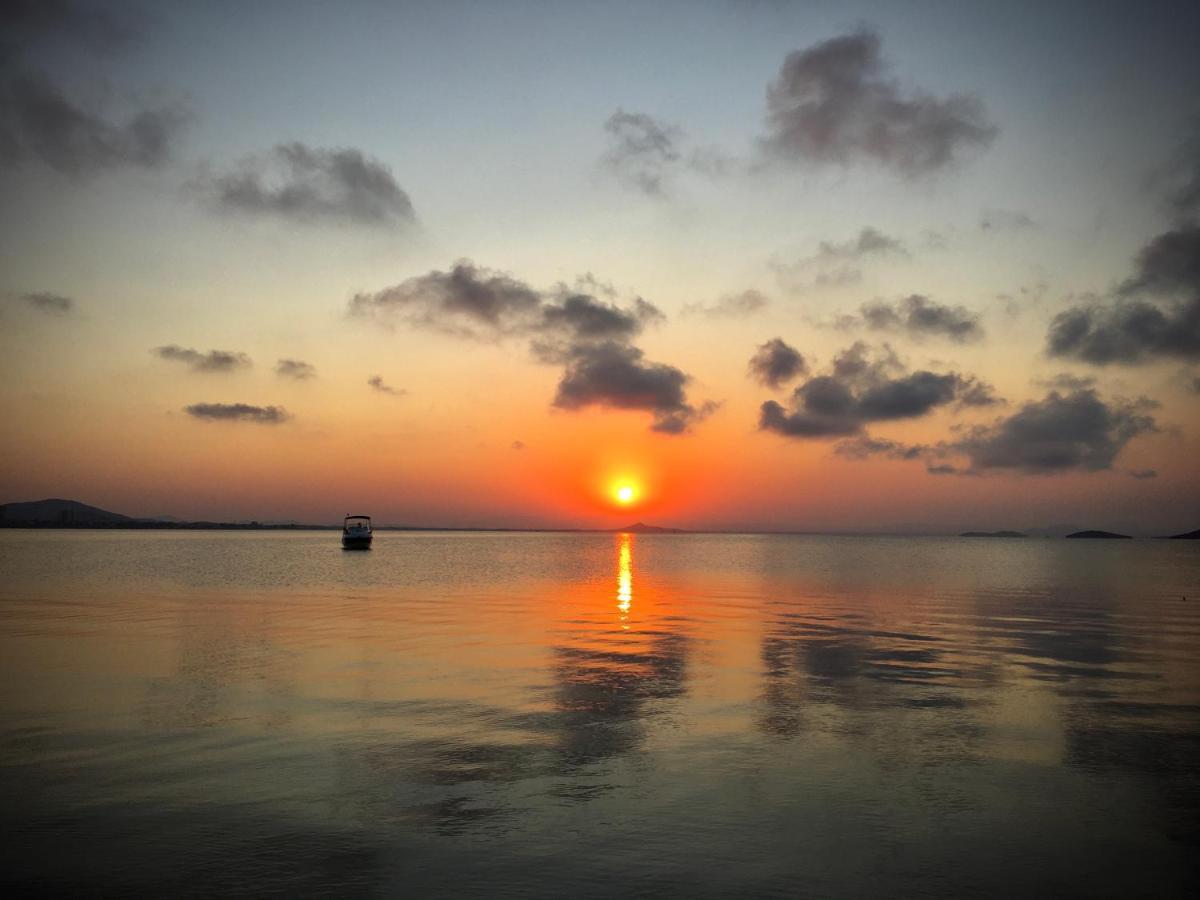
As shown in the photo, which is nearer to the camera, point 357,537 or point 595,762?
point 595,762

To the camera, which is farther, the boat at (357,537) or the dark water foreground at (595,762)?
the boat at (357,537)

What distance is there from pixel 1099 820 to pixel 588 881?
7.46 meters

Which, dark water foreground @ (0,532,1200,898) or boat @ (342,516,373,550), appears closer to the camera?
dark water foreground @ (0,532,1200,898)

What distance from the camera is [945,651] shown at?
27.2m

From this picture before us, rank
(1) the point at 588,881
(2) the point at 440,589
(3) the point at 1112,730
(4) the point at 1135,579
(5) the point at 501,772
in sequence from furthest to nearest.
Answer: (4) the point at 1135,579, (2) the point at 440,589, (3) the point at 1112,730, (5) the point at 501,772, (1) the point at 588,881

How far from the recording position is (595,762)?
45.0ft

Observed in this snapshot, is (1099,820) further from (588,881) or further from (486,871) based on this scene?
(486,871)

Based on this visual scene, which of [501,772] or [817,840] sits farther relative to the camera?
[501,772]

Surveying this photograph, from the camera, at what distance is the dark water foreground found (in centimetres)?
955

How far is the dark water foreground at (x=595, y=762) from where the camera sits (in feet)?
31.3

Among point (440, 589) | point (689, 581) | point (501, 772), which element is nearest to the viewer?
point (501, 772)

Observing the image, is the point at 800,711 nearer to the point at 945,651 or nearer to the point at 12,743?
the point at 945,651

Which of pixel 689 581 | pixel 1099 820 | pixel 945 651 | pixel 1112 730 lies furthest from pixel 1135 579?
pixel 1099 820

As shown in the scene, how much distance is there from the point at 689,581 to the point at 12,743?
54.3 metres
